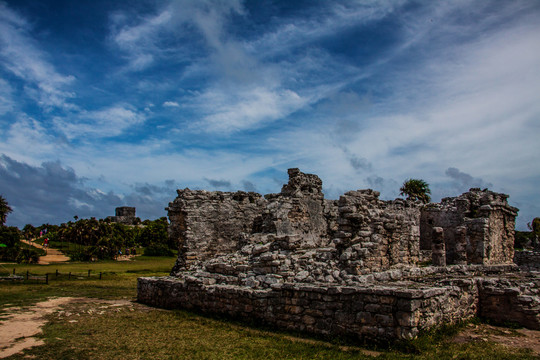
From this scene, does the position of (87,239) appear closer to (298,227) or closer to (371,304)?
(298,227)

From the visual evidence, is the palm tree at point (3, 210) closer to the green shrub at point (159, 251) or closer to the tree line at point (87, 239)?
the tree line at point (87, 239)

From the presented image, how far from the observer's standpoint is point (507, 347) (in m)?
7.44

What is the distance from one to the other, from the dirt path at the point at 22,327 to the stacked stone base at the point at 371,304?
13.3 ft

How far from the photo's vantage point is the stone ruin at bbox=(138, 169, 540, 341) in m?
7.88

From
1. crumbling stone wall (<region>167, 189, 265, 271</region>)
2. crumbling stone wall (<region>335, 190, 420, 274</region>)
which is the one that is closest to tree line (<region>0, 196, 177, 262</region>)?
crumbling stone wall (<region>167, 189, 265, 271</region>)

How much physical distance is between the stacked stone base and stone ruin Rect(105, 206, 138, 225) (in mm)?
66926

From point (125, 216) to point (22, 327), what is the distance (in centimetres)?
6873

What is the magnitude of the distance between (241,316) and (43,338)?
450 cm

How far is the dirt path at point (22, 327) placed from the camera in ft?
26.4

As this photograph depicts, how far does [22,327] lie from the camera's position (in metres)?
9.66

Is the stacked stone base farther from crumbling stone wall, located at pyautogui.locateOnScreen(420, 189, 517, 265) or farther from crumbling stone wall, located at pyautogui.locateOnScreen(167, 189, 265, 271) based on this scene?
crumbling stone wall, located at pyautogui.locateOnScreen(420, 189, 517, 265)

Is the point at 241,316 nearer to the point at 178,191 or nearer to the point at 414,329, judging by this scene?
the point at 414,329

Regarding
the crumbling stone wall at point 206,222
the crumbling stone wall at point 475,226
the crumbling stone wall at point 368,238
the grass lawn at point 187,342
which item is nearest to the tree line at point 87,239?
the crumbling stone wall at point 206,222

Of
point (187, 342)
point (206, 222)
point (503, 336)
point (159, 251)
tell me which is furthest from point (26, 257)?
point (503, 336)
